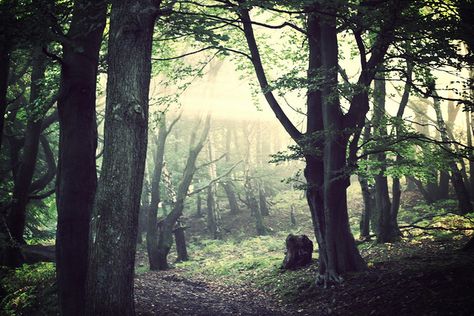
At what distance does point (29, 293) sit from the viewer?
7949 mm

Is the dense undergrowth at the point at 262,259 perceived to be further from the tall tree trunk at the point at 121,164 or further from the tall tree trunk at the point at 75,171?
the tall tree trunk at the point at 121,164

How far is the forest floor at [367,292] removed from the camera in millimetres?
5953

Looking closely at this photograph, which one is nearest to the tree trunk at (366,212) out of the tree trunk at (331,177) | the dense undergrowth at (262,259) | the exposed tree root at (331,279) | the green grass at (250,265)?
the dense undergrowth at (262,259)

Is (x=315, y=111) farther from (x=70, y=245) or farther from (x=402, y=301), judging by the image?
(x=70, y=245)

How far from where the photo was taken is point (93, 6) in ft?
20.5

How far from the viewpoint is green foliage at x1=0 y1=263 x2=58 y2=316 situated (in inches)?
296

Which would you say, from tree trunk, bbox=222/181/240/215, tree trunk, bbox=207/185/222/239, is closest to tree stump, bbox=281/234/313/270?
tree trunk, bbox=207/185/222/239

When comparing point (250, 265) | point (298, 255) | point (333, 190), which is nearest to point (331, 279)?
point (333, 190)

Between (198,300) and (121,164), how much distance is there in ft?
19.1

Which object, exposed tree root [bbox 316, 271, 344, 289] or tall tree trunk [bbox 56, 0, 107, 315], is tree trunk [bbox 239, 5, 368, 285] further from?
tall tree trunk [bbox 56, 0, 107, 315]

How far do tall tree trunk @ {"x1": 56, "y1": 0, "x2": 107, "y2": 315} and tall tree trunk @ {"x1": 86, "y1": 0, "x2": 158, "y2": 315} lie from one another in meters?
1.53

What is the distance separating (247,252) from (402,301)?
12.8 meters

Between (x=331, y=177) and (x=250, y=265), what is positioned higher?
(x=331, y=177)

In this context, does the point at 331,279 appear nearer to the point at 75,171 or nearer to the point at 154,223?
the point at 75,171
